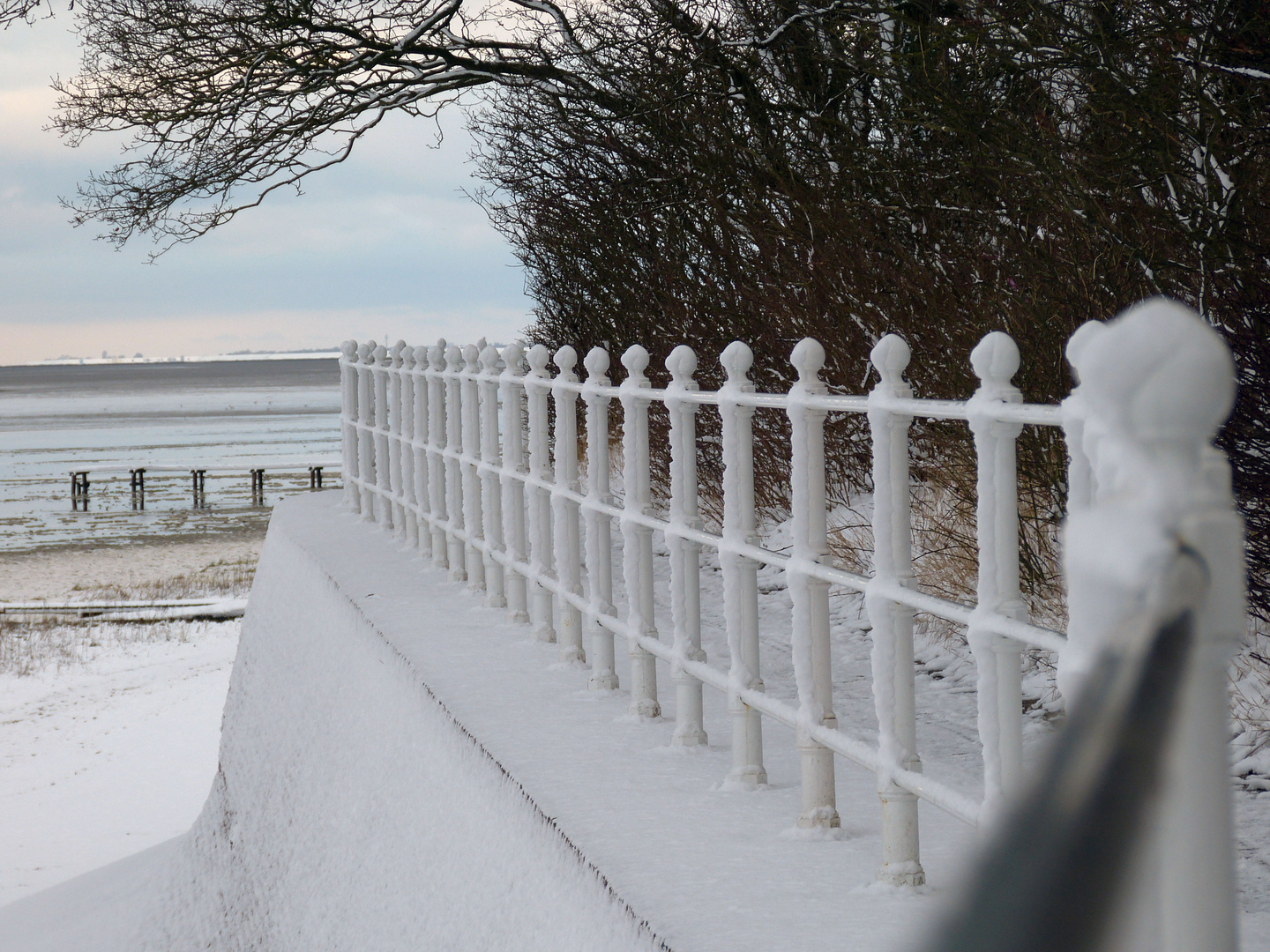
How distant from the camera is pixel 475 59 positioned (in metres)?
14.6

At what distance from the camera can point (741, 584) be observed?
4062 millimetres

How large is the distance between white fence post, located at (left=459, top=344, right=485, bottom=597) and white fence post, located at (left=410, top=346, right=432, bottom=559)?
970mm

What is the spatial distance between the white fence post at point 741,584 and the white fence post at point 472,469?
10.3 feet

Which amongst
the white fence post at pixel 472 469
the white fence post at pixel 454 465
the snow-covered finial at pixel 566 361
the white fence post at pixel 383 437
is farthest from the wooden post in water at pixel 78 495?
the snow-covered finial at pixel 566 361

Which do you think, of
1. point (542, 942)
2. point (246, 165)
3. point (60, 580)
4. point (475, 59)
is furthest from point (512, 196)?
point (60, 580)

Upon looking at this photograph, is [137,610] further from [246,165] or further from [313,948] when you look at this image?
[313,948]

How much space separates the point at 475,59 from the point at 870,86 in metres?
6.07

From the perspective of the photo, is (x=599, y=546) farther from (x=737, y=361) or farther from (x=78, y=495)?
(x=78, y=495)

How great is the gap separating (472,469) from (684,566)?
9.71 ft

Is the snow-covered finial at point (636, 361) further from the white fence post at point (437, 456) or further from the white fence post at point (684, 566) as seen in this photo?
the white fence post at point (437, 456)

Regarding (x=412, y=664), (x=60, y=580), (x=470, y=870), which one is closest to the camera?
(x=470, y=870)

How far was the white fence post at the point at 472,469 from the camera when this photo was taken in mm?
7113

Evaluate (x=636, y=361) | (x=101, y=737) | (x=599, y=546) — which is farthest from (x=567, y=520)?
(x=101, y=737)

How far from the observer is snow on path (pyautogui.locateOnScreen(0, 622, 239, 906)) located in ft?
35.3
